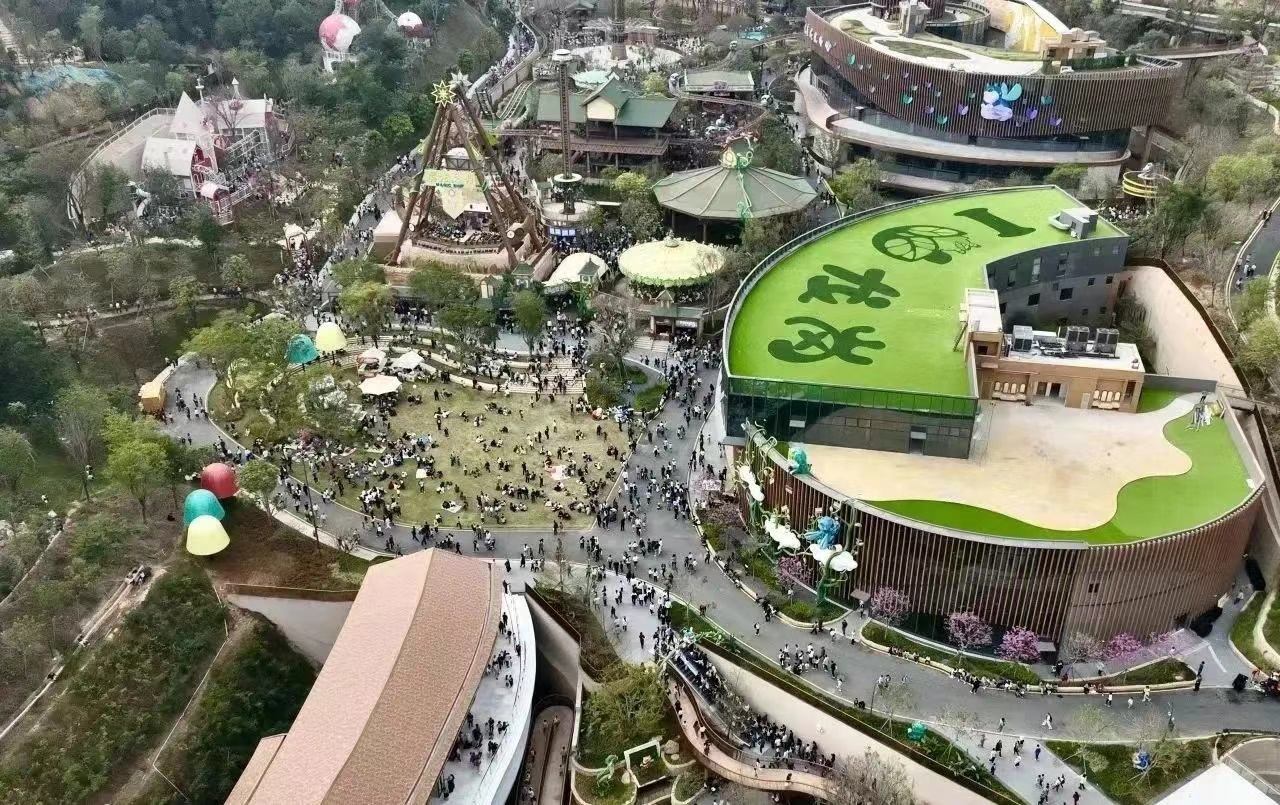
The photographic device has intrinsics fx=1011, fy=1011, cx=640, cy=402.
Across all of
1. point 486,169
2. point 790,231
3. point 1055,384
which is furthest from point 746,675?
point 486,169

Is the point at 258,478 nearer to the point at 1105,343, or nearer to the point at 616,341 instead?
the point at 616,341

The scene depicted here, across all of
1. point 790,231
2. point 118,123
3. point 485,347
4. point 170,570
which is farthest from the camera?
point 118,123

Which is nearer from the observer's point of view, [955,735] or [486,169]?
[955,735]

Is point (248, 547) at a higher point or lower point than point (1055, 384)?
lower

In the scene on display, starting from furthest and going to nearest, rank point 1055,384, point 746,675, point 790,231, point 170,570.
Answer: point 790,231 → point 1055,384 → point 170,570 → point 746,675

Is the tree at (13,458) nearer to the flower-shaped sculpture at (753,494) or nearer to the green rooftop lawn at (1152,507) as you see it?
the flower-shaped sculpture at (753,494)

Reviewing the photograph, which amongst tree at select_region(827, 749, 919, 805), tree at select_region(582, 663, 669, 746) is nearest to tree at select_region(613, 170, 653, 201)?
tree at select_region(582, 663, 669, 746)

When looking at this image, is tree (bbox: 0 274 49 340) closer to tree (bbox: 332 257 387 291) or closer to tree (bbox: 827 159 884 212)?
tree (bbox: 332 257 387 291)

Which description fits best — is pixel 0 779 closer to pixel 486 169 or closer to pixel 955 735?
pixel 955 735
